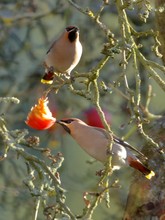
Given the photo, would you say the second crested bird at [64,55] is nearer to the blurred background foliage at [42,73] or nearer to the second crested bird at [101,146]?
the second crested bird at [101,146]

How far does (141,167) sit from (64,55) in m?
0.69

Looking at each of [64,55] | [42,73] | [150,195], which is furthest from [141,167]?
[42,73]

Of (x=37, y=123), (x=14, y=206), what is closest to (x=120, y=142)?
(x=37, y=123)

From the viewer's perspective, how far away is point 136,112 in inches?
73.2

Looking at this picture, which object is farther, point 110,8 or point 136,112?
point 110,8

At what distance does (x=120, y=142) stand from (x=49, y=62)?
22.9 inches

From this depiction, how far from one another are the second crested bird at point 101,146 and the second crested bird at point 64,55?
26cm

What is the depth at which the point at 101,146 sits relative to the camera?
2.36m

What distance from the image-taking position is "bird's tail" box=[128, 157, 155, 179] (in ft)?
7.22

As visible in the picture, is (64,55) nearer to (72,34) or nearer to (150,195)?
(72,34)

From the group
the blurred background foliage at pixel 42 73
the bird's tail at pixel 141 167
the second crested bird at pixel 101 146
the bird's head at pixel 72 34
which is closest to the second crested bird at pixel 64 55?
the bird's head at pixel 72 34

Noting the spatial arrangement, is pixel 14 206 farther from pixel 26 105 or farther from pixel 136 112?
pixel 136 112

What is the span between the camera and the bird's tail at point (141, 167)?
220 centimetres

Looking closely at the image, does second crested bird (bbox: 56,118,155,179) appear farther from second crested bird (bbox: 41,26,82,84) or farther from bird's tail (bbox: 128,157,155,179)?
second crested bird (bbox: 41,26,82,84)
